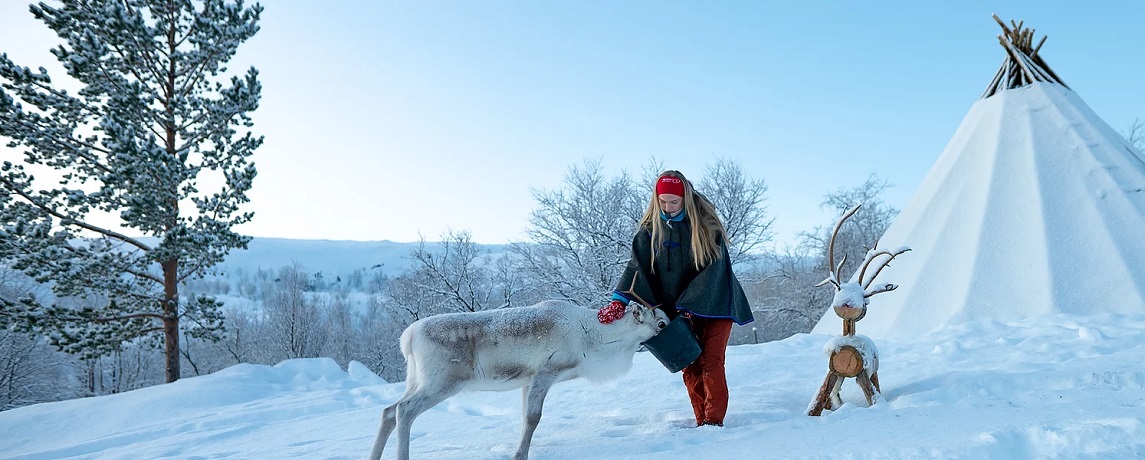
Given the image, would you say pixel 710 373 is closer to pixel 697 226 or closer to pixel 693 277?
pixel 693 277

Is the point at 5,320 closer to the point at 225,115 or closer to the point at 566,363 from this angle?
the point at 225,115

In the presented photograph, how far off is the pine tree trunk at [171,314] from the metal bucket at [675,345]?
9.76m

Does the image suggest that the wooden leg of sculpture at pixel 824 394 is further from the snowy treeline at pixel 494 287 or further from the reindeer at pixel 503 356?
the snowy treeline at pixel 494 287

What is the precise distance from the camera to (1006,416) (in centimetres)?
305

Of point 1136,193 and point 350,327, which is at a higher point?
point 1136,193

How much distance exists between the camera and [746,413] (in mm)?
3990

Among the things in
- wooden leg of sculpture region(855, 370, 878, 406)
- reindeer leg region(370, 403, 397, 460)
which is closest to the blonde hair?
wooden leg of sculpture region(855, 370, 878, 406)

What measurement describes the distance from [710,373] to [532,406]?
1155 millimetres

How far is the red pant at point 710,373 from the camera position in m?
3.67

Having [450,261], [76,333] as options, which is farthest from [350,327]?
[76,333]

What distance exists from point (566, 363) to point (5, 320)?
10270mm

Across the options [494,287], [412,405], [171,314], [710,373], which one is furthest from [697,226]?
[494,287]

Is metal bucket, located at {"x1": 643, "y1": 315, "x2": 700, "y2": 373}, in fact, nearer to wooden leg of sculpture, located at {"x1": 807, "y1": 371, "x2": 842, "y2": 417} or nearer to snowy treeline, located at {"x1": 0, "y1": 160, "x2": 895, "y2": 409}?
wooden leg of sculpture, located at {"x1": 807, "y1": 371, "x2": 842, "y2": 417}

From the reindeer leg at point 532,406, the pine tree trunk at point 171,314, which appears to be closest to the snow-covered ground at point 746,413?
the reindeer leg at point 532,406
